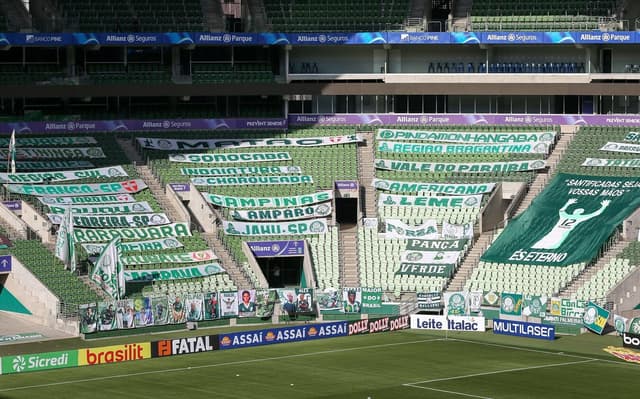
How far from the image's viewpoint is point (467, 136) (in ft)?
294

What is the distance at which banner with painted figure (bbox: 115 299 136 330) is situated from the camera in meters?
65.5

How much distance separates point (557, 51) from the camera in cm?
9250

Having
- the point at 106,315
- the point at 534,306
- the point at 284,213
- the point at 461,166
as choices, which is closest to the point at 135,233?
the point at 284,213

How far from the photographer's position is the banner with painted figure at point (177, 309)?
221 ft

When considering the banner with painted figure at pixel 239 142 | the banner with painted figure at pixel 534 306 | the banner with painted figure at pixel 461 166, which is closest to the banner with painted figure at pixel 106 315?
the banner with painted figure at pixel 534 306

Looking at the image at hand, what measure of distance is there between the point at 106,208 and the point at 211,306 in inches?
512

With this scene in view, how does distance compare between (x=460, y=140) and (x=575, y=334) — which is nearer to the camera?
(x=575, y=334)

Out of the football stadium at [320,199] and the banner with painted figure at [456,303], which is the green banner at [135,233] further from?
the banner with painted figure at [456,303]

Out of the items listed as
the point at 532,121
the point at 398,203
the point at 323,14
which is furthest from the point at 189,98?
the point at 532,121

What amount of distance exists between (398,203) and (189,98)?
17.8 meters

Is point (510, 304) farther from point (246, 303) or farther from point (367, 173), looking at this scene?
point (367, 173)

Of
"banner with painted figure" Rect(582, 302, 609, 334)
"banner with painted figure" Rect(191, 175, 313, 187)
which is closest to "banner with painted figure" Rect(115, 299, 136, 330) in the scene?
"banner with painted figure" Rect(191, 175, 313, 187)

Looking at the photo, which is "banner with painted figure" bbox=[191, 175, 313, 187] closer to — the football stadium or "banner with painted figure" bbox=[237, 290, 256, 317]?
the football stadium

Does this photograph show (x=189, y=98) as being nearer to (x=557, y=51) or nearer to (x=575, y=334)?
(x=557, y=51)
